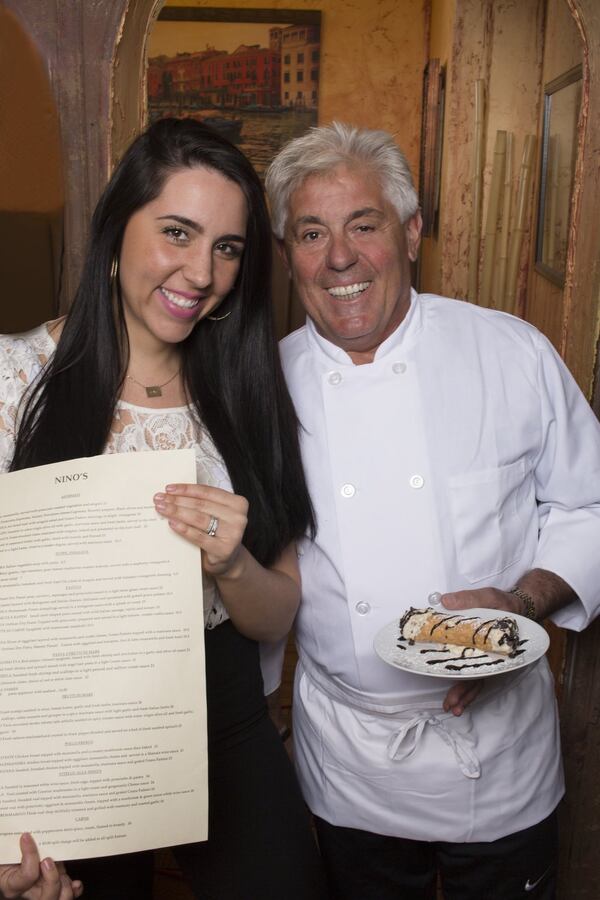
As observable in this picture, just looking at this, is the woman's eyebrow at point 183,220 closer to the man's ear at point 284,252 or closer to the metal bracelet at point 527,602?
the man's ear at point 284,252

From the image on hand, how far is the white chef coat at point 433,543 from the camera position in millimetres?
1926

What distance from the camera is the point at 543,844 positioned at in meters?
2.00

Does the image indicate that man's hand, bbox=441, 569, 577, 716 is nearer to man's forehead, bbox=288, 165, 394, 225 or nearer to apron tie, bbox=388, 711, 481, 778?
apron tie, bbox=388, 711, 481, 778

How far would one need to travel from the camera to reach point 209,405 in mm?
1855

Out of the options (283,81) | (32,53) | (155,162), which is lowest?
(155,162)

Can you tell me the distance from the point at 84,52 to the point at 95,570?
4.29 feet

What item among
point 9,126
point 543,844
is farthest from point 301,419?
point 543,844

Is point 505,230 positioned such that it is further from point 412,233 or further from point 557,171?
point 412,233

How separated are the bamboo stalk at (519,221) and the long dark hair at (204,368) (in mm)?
4172

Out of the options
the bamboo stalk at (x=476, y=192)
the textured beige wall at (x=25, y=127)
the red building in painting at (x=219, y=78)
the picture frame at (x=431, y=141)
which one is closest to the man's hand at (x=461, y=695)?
the textured beige wall at (x=25, y=127)

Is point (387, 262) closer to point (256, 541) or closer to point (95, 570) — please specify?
point (256, 541)

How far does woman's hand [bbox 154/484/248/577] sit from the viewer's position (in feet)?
4.61

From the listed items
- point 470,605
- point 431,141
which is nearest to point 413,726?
point 470,605

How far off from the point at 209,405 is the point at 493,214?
4.42 m
